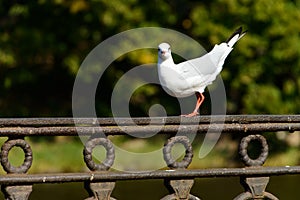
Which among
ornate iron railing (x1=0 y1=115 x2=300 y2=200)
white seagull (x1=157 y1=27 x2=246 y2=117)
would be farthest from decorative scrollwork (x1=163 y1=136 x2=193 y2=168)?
white seagull (x1=157 y1=27 x2=246 y2=117)

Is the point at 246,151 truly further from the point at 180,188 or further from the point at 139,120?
the point at 139,120

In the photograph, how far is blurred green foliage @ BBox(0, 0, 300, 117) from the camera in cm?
1975

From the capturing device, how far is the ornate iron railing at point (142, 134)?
3602 millimetres

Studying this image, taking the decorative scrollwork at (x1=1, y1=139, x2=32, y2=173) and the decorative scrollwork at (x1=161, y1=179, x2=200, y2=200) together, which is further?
the decorative scrollwork at (x1=161, y1=179, x2=200, y2=200)

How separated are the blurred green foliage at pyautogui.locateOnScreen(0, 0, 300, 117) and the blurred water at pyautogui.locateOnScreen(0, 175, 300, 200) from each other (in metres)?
4.11

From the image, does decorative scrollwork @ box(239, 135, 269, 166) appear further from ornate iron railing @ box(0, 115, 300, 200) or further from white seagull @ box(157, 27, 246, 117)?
white seagull @ box(157, 27, 246, 117)

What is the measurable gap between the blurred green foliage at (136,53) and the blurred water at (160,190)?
4109 millimetres

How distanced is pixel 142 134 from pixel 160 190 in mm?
10982

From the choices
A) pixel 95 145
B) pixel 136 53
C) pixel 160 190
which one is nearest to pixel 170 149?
pixel 95 145

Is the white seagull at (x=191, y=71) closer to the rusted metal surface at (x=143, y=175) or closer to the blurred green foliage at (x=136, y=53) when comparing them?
the rusted metal surface at (x=143, y=175)

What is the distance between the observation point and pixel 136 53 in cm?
2059

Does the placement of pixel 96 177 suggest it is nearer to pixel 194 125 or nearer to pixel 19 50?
pixel 194 125

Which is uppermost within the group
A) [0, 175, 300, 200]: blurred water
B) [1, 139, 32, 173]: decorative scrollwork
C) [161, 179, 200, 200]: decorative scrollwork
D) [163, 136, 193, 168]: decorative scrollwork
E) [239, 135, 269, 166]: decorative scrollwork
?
[0, 175, 300, 200]: blurred water

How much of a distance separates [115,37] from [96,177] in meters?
17.1
